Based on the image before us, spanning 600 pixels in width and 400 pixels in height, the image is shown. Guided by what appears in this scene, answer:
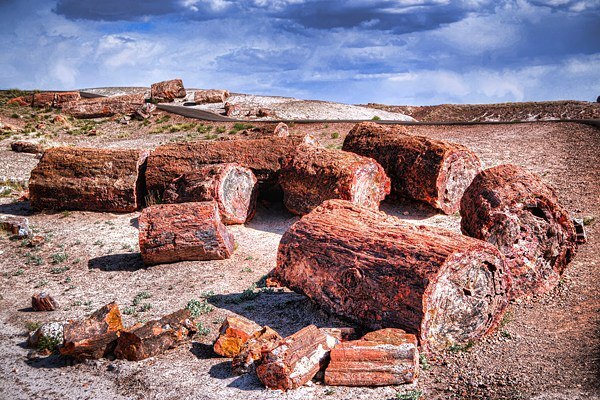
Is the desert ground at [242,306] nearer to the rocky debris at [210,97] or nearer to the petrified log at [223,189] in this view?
the petrified log at [223,189]

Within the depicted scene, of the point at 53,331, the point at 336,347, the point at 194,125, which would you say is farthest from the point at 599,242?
the point at 194,125

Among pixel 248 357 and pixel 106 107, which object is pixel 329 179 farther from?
pixel 106 107

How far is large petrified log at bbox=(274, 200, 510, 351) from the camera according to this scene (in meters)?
7.22

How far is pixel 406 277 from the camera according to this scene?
23.7ft

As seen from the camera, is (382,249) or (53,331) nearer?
(382,249)

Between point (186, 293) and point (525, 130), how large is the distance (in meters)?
14.4

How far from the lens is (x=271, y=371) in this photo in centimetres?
683

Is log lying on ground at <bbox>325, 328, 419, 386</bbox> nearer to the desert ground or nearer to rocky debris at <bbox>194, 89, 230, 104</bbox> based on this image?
the desert ground

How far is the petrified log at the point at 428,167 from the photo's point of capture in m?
13.5

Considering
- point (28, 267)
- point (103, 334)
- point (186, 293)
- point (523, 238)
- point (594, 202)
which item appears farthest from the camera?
point (594, 202)

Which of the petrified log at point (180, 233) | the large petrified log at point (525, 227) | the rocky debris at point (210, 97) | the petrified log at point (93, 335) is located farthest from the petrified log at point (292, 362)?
the rocky debris at point (210, 97)

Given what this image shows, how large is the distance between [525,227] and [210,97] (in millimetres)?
32522

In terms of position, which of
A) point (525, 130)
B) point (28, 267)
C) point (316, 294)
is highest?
point (525, 130)

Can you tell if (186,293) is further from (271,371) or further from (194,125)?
(194,125)
